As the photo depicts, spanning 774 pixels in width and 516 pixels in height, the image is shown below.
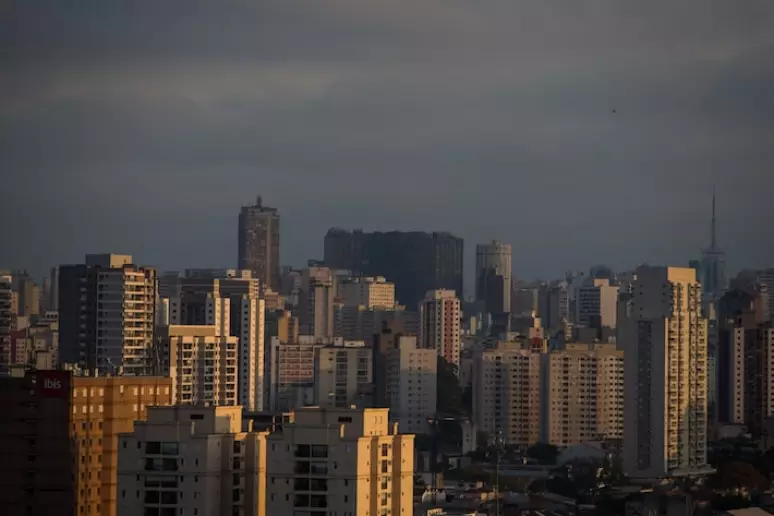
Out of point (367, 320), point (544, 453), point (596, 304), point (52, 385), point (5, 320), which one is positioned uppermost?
point (596, 304)

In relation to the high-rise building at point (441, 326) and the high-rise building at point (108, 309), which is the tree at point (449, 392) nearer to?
the high-rise building at point (441, 326)

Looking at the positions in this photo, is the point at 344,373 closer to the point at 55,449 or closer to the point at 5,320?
the point at 5,320

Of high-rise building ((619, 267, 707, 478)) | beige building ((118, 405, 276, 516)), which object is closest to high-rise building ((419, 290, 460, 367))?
high-rise building ((619, 267, 707, 478))

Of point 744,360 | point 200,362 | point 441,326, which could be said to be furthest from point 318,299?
point 200,362

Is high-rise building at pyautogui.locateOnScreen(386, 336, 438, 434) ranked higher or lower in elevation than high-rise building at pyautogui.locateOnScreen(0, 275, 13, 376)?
lower

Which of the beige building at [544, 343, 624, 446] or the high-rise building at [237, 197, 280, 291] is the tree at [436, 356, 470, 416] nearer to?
the beige building at [544, 343, 624, 446]

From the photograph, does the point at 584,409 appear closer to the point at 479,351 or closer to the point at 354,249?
the point at 479,351

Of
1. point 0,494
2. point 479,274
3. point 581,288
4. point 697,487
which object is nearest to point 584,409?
point 581,288
